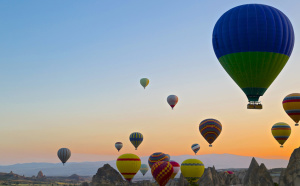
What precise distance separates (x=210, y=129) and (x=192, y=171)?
1119cm

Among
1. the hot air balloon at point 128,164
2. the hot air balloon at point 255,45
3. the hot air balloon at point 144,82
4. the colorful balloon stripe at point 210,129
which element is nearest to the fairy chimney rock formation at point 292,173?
the hot air balloon at point 255,45

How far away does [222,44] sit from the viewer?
169 ft

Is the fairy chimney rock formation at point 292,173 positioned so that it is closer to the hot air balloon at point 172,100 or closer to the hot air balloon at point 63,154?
the hot air balloon at point 172,100

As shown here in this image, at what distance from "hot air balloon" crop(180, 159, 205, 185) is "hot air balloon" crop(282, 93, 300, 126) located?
2203cm

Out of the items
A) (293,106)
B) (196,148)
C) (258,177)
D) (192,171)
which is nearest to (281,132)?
(293,106)

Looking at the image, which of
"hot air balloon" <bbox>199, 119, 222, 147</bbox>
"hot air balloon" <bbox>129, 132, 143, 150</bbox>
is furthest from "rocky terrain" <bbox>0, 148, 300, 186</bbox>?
"hot air balloon" <bbox>129, 132, 143, 150</bbox>

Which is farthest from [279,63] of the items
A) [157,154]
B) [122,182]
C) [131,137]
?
[131,137]

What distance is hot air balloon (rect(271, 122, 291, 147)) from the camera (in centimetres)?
8850

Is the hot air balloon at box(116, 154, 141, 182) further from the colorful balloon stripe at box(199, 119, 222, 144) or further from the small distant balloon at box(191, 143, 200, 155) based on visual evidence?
the small distant balloon at box(191, 143, 200, 155)

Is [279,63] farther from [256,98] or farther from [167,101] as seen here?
[167,101]

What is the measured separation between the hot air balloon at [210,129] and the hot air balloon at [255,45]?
2986 centimetres

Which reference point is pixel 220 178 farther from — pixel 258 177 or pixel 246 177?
pixel 258 177

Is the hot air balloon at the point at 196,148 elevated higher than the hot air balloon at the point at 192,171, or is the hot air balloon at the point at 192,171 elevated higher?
the hot air balloon at the point at 196,148

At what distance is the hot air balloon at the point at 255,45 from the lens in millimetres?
48875
